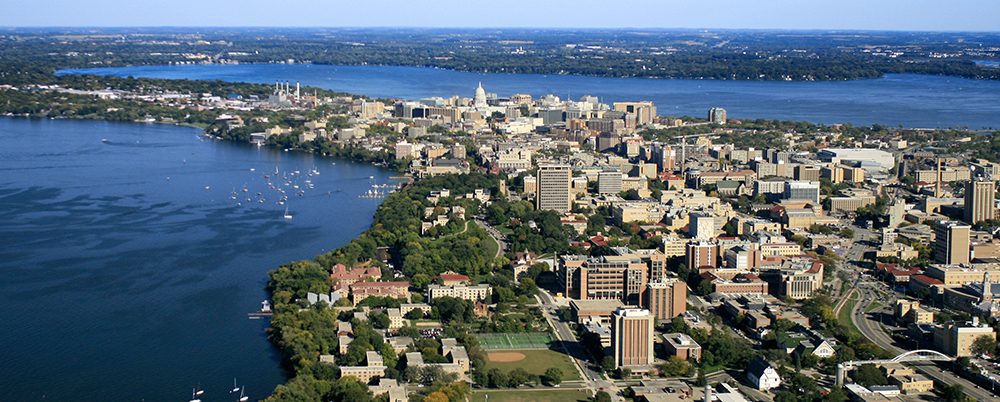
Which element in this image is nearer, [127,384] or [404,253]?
[127,384]

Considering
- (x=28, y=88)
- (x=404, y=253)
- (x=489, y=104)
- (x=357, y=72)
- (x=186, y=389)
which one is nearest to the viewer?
(x=186, y=389)

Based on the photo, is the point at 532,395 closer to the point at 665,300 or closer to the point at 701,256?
the point at 665,300

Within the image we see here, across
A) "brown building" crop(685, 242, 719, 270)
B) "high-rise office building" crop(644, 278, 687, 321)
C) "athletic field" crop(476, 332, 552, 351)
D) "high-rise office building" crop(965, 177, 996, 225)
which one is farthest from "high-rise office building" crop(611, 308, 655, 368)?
"high-rise office building" crop(965, 177, 996, 225)

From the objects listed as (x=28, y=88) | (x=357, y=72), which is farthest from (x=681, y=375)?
(x=357, y=72)

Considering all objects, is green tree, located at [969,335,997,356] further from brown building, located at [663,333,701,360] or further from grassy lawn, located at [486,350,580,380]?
grassy lawn, located at [486,350,580,380]

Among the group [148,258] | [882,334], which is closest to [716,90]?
[148,258]

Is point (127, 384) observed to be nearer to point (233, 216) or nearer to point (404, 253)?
point (404, 253)
